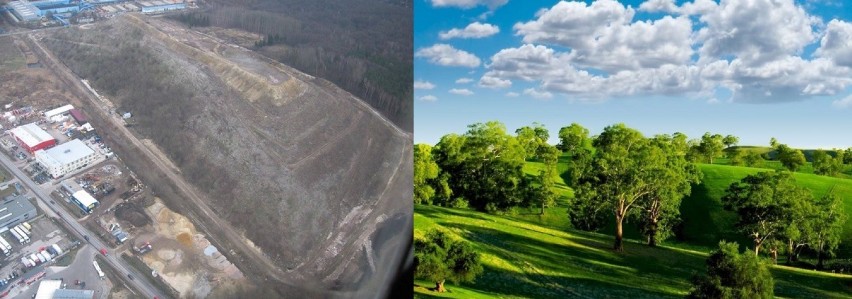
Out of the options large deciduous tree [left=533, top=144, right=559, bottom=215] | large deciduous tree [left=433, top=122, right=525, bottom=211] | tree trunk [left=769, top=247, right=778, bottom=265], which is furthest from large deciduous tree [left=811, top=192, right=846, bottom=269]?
large deciduous tree [left=433, top=122, right=525, bottom=211]

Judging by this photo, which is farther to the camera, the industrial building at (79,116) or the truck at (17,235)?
the industrial building at (79,116)

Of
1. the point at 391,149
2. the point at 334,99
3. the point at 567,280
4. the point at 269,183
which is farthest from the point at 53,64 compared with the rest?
the point at 567,280

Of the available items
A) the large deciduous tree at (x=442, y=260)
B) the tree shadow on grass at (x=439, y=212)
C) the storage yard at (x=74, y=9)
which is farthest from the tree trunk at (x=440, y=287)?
the storage yard at (x=74, y=9)

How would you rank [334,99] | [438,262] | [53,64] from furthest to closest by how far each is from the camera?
[438,262] < [334,99] < [53,64]

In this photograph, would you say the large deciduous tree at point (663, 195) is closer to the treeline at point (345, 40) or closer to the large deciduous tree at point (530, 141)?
the large deciduous tree at point (530, 141)

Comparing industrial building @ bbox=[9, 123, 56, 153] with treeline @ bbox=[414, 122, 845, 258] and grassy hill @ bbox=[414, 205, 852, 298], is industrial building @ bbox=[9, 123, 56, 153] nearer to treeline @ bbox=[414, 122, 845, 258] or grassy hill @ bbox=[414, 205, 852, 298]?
grassy hill @ bbox=[414, 205, 852, 298]

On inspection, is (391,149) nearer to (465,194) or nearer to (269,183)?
(269,183)
